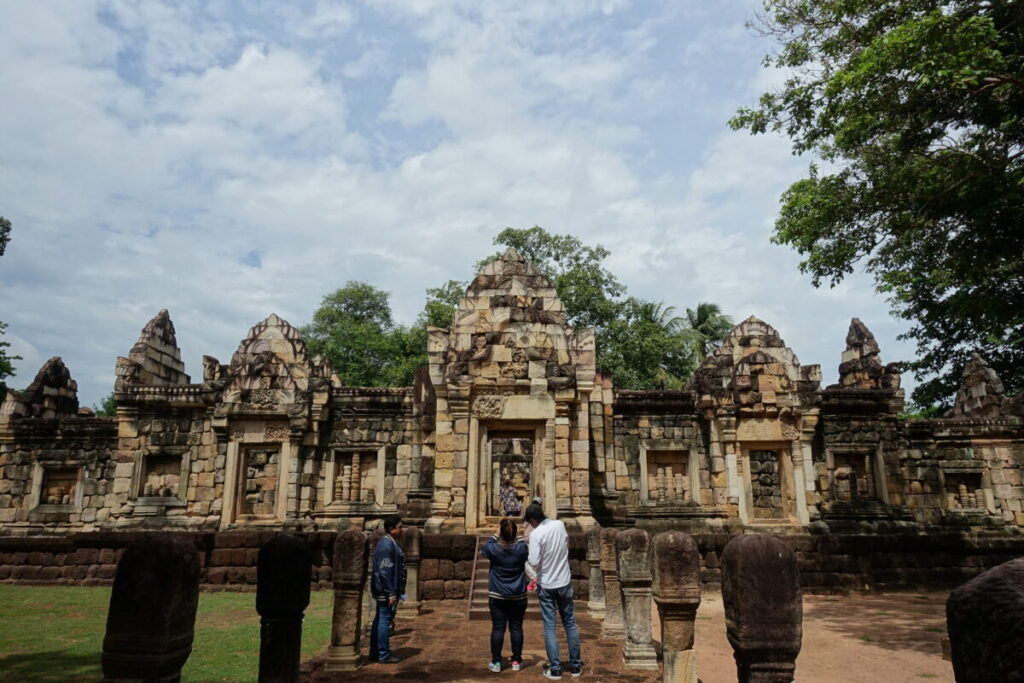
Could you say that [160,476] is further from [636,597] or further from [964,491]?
[964,491]

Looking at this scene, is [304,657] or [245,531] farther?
[245,531]

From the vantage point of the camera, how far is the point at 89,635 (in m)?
7.96

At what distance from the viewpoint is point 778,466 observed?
14.1 metres

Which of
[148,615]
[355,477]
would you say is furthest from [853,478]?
[148,615]

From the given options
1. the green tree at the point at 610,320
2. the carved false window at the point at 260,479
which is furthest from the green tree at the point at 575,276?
the carved false window at the point at 260,479

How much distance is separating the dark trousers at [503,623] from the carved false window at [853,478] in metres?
11.1

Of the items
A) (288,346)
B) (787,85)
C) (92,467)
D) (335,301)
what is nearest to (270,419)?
(288,346)

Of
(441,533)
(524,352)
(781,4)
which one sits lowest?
(441,533)

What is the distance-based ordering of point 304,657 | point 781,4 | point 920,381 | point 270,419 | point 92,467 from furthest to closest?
point 920,381
point 92,467
point 270,419
point 781,4
point 304,657

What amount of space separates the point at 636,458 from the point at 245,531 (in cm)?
869

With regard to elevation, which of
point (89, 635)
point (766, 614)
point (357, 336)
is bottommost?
point (89, 635)

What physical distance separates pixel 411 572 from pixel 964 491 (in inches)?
545

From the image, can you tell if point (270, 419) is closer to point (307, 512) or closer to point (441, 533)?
point (307, 512)

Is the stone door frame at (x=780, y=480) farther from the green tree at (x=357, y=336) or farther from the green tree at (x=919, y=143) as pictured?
the green tree at (x=357, y=336)
